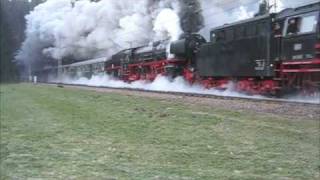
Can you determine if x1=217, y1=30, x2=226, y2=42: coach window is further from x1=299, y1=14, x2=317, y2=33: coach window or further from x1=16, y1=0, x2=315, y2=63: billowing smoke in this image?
x1=299, y1=14, x2=317, y2=33: coach window

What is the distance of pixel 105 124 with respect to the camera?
10.9 m

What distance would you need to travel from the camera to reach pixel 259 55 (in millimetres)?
18609

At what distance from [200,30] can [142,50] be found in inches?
212

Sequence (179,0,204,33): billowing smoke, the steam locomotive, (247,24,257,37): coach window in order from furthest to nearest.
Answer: (179,0,204,33): billowing smoke < (247,24,257,37): coach window < the steam locomotive

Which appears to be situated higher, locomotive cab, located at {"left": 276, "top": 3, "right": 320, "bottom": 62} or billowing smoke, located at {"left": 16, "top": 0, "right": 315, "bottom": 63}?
billowing smoke, located at {"left": 16, "top": 0, "right": 315, "bottom": 63}

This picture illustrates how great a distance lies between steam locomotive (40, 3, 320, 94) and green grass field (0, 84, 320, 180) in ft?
15.7

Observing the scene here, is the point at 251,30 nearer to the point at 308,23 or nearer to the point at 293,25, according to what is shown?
the point at 293,25

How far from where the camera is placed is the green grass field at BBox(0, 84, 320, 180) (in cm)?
675

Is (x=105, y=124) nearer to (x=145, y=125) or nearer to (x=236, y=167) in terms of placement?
(x=145, y=125)

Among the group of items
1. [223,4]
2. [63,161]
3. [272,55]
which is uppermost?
[223,4]

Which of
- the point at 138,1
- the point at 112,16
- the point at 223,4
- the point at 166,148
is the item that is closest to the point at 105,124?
the point at 166,148

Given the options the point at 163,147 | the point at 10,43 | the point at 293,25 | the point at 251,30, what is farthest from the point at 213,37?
the point at 10,43

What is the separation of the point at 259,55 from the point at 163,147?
1104 cm

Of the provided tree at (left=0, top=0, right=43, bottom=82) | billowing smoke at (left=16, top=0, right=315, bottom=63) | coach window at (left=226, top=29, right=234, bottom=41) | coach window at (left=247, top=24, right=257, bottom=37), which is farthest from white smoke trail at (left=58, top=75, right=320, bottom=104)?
tree at (left=0, top=0, right=43, bottom=82)
